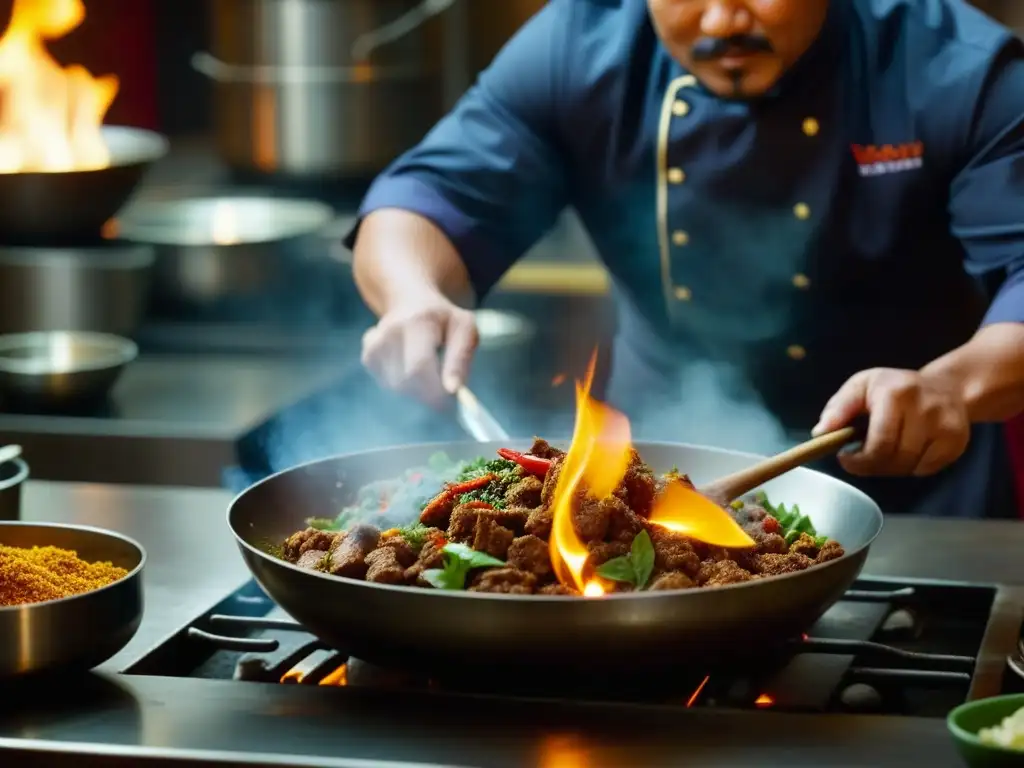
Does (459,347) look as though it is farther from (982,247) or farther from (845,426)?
(982,247)

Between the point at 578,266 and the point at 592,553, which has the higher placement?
the point at 592,553

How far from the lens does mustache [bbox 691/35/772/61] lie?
7.35ft

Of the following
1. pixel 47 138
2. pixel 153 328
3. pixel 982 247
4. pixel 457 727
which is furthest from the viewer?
pixel 153 328

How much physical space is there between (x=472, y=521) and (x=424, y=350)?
593mm

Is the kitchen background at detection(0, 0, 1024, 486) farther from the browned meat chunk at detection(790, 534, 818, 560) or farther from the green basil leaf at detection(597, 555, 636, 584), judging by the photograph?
the green basil leaf at detection(597, 555, 636, 584)

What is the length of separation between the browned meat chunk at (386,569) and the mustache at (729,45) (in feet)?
3.69

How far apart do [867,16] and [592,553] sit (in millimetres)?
1390

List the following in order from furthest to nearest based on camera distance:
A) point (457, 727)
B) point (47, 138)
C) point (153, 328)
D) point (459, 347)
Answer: point (153, 328) < point (47, 138) < point (459, 347) < point (457, 727)

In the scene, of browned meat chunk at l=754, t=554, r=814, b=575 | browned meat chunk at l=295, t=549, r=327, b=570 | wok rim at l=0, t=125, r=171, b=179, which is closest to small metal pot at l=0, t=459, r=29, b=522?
browned meat chunk at l=295, t=549, r=327, b=570

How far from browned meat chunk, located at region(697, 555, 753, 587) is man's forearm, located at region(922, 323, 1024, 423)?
670mm

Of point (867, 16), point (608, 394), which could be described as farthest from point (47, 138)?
point (867, 16)

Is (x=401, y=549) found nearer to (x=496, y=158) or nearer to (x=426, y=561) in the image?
(x=426, y=561)

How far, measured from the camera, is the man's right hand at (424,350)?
2023 millimetres

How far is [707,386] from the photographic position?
8.95 ft
